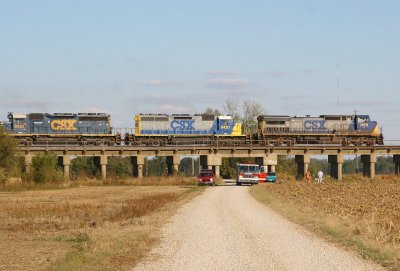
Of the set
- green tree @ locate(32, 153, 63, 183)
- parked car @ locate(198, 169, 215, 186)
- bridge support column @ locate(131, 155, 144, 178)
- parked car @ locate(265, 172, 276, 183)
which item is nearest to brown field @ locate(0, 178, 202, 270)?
green tree @ locate(32, 153, 63, 183)

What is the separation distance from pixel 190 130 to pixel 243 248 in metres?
78.6

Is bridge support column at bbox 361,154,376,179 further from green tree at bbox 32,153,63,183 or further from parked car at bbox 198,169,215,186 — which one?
green tree at bbox 32,153,63,183

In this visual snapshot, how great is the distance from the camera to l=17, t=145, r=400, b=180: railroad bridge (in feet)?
288

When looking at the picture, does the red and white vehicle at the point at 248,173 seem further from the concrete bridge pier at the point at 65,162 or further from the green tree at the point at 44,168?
the concrete bridge pier at the point at 65,162

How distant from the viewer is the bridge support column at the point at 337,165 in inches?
3861

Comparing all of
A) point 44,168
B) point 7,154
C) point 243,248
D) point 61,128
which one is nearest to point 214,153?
point 61,128

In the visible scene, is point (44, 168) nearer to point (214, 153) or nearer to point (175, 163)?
point (175, 163)

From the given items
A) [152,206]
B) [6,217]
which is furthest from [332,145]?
[6,217]

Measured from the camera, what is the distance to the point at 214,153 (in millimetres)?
93750

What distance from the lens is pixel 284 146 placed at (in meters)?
96.3

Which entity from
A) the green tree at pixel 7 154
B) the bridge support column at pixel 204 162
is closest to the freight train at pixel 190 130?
the bridge support column at pixel 204 162

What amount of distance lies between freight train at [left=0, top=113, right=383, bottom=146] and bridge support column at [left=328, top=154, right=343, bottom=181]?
274 cm

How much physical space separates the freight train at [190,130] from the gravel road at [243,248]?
64891 mm

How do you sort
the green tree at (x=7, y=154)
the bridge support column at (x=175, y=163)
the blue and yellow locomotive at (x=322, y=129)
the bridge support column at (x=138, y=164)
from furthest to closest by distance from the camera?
the blue and yellow locomotive at (x=322, y=129)
the bridge support column at (x=175, y=163)
the bridge support column at (x=138, y=164)
the green tree at (x=7, y=154)
